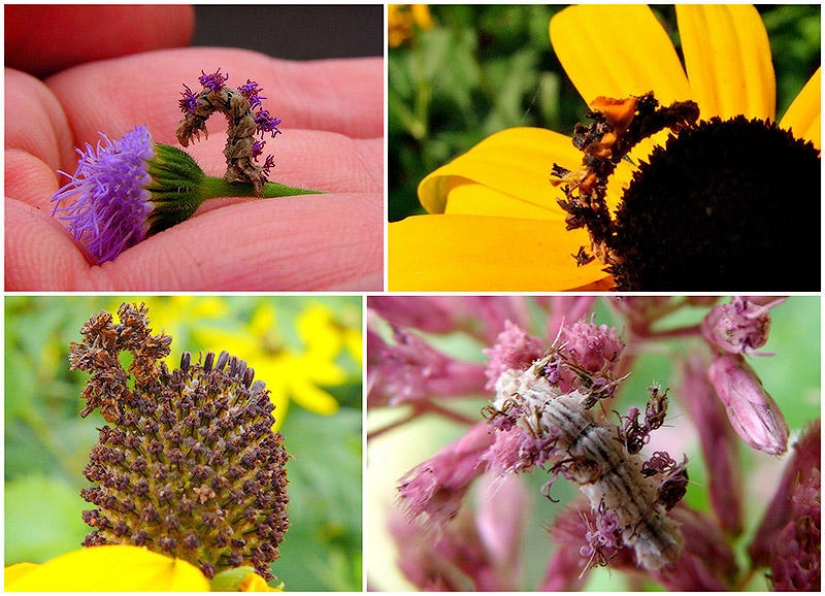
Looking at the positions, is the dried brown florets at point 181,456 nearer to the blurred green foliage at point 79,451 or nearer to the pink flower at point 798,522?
the blurred green foliage at point 79,451

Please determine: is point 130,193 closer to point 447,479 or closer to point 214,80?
point 214,80

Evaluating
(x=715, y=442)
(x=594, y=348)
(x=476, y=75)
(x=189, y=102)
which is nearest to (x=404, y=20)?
(x=476, y=75)

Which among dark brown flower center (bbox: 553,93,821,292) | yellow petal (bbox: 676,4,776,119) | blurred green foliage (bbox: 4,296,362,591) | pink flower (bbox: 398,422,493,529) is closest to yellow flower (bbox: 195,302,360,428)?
blurred green foliage (bbox: 4,296,362,591)

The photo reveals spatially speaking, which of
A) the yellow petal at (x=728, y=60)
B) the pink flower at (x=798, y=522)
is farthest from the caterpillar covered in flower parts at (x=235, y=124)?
the pink flower at (x=798, y=522)

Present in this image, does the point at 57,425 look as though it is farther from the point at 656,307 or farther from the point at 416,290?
the point at 656,307

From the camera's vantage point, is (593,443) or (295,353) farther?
(295,353)

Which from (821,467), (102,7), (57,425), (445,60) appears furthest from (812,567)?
(102,7)

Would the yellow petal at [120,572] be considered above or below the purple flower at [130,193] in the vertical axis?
below
